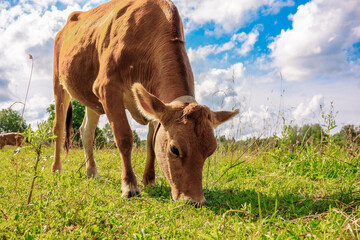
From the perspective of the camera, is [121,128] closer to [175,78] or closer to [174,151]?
[175,78]

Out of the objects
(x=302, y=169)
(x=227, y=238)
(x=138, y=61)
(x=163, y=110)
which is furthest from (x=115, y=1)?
(x=227, y=238)

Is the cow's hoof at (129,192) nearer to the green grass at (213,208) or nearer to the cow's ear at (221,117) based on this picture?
the green grass at (213,208)

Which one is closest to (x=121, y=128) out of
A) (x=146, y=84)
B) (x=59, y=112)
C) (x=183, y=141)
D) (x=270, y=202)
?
(x=146, y=84)

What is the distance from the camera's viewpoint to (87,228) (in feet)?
6.72

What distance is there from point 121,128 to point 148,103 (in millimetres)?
835

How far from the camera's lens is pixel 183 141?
286 cm

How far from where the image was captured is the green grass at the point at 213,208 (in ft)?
6.66

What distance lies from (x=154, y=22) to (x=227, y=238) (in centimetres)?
310

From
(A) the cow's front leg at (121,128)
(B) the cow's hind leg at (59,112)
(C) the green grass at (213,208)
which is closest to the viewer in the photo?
(C) the green grass at (213,208)

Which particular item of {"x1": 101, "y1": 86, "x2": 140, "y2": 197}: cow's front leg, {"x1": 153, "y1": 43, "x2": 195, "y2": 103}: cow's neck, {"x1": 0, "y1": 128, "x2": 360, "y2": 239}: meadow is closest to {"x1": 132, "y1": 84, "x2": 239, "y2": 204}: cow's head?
{"x1": 0, "y1": 128, "x2": 360, "y2": 239}: meadow

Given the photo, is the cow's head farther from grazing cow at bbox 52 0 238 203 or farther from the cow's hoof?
the cow's hoof

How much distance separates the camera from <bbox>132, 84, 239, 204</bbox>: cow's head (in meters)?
2.84

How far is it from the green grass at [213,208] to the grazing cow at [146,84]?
399mm

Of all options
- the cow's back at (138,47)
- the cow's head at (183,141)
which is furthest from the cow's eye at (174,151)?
the cow's back at (138,47)
